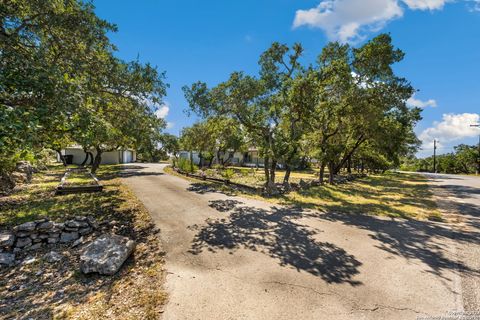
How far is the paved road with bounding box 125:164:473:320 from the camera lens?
129 inches

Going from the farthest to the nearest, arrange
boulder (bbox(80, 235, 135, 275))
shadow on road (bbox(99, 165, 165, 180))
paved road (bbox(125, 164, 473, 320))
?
shadow on road (bbox(99, 165, 165, 180))
boulder (bbox(80, 235, 135, 275))
paved road (bbox(125, 164, 473, 320))

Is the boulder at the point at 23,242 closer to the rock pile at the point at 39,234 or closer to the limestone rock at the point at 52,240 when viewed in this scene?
the rock pile at the point at 39,234

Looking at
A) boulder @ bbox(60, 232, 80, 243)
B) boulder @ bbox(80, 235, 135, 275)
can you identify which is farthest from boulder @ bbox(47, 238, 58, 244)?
boulder @ bbox(80, 235, 135, 275)

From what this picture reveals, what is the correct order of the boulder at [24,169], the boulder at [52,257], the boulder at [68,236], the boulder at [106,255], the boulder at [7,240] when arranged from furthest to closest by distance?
the boulder at [24,169]
the boulder at [68,236]
the boulder at [7,240]
the boulder at [52,257]
the boulder at [106,255]

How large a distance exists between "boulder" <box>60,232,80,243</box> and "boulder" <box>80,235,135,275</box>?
1.65m

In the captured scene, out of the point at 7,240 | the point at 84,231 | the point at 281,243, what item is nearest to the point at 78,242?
the point at 84,231

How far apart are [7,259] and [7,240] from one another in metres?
0.67

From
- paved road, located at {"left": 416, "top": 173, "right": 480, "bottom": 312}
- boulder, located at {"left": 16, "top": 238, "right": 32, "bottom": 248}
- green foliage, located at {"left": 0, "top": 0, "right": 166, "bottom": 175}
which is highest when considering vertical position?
green foliage, located at {"left": 0, "top": 0, "right": 166, "bottom": 175}

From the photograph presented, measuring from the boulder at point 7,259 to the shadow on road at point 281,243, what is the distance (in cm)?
397

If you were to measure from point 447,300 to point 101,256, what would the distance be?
630 centimetres

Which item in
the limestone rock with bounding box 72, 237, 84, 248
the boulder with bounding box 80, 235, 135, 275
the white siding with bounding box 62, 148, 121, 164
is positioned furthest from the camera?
the white siding with bounding box 62, 148, 121, 164

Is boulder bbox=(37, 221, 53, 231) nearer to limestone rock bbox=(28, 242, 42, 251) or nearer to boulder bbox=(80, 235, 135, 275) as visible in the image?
limestone rock bbox=(28, 242, 42, 251)

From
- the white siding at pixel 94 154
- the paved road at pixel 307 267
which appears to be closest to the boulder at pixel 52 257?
the paved road at pixel 307 267

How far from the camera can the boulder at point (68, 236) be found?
18.9ft
